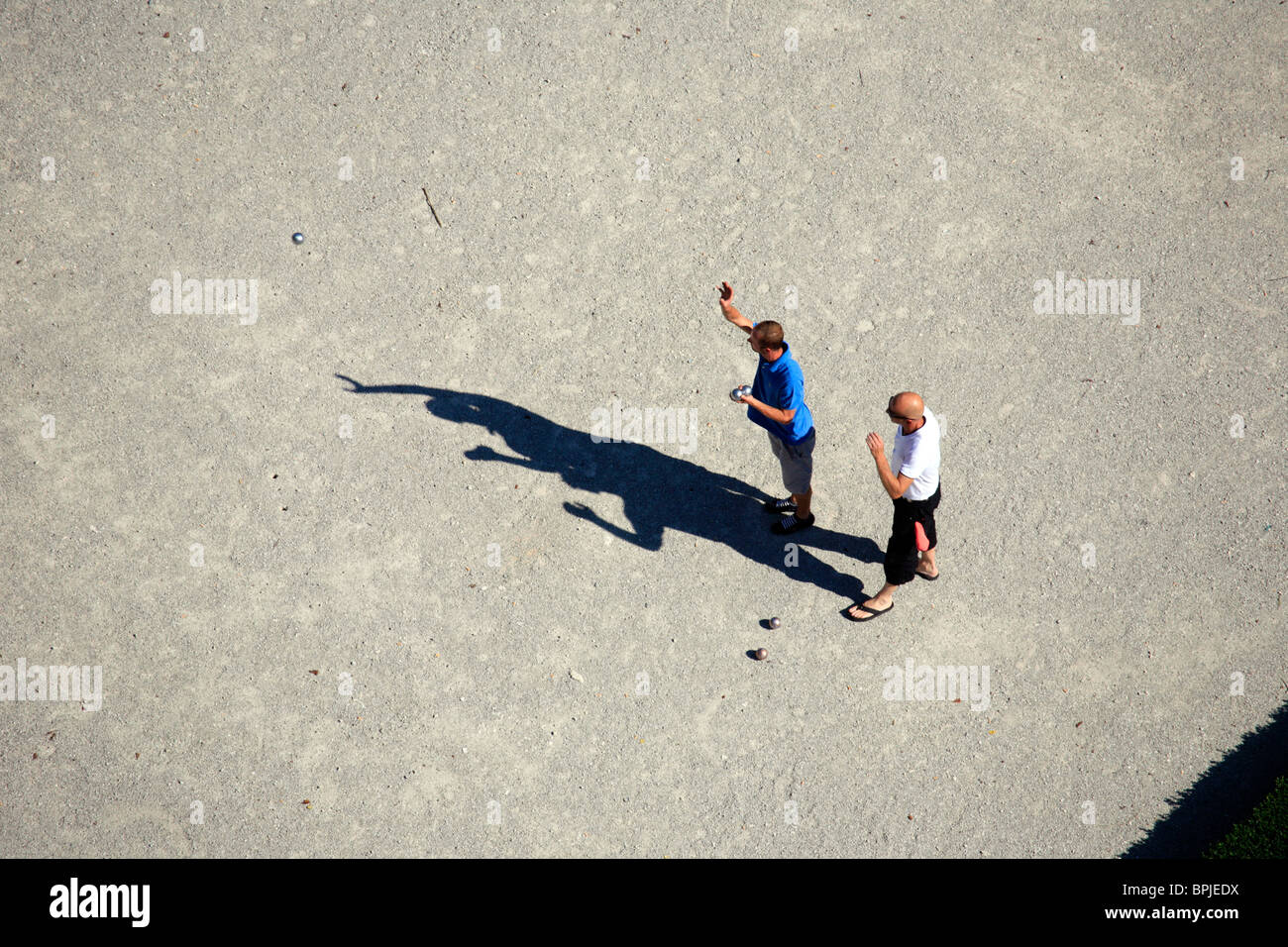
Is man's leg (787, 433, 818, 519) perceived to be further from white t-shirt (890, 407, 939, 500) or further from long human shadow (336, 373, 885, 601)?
white t-shirt (890, 407, 939, 500)

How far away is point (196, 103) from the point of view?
9.10 metres

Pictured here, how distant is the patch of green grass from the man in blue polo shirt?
13.4 feet

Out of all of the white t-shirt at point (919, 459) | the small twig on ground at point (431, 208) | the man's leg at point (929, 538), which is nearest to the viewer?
the white t-shirt at point (919, 459)

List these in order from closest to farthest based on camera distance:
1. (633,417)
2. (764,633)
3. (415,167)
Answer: (764,633) < (633,417) < (415,167)

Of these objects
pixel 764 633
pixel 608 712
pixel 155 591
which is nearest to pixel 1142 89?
pixel 764 633

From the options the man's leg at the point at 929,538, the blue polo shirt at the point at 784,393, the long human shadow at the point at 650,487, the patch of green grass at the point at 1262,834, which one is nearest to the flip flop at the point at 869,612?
the long human shadow at the point at 650,487

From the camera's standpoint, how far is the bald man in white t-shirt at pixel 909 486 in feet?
21.0

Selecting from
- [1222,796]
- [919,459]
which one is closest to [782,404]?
[919,459]

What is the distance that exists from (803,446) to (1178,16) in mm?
6641

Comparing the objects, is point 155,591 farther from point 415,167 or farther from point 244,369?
point 415,167

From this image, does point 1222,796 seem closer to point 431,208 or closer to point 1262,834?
point 1262,834

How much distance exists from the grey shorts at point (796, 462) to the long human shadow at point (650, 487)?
2.18 ft

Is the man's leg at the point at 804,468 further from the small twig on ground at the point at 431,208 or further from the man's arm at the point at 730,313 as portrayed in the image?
the small twig on ground at the point at 431,208
